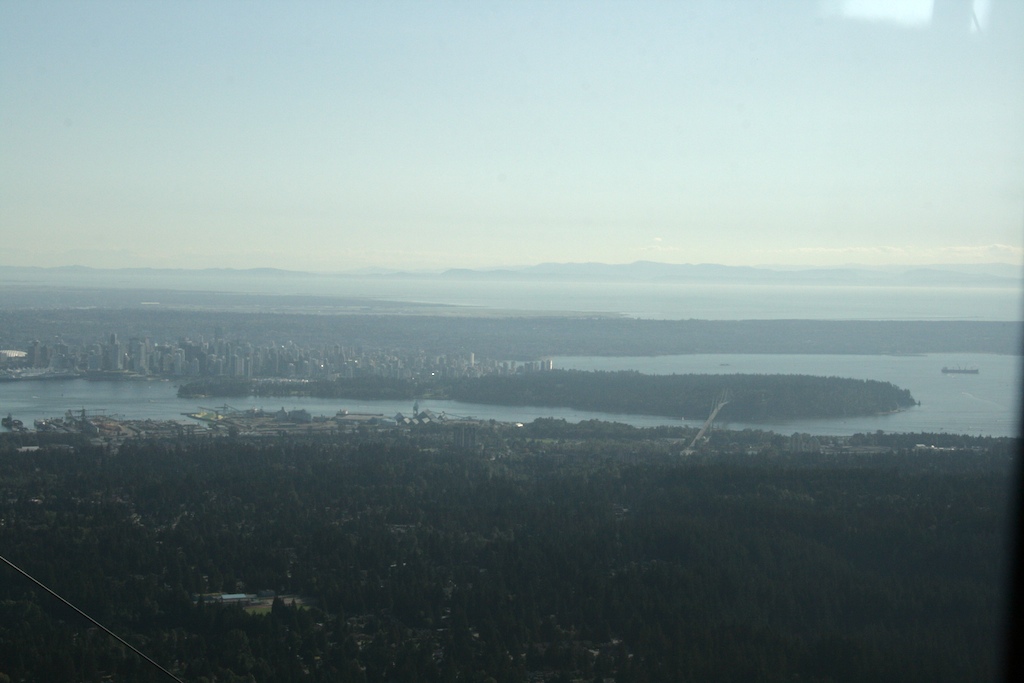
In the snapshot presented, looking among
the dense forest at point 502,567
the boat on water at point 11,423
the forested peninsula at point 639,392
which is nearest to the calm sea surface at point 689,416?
the boat on water at point 11,423

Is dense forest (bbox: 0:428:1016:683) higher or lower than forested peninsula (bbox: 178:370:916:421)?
lower

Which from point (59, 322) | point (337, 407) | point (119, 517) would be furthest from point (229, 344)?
point (119, 517)

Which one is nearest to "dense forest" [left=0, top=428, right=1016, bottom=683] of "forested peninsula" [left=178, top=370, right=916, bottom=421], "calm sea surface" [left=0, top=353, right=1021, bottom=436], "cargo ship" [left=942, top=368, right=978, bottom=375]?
"calm sea surface" [left=0, top=353, right=1021, bottom=436]

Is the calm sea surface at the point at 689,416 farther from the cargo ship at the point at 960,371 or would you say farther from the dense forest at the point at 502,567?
the dense forest at the point at 502,567

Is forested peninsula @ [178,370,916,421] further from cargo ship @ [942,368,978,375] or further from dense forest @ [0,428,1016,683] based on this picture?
dense forest @ [0,428,1016,683]

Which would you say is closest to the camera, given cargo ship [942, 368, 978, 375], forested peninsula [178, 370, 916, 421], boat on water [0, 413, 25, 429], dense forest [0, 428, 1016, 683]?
dense forest [0, 428, 1016, 683]

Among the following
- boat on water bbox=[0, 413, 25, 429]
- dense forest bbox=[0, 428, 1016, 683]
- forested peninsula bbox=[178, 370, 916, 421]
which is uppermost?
forested peninsula bbox=[178, 370, 916, 421]

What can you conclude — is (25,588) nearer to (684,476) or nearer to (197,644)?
(197,644)
